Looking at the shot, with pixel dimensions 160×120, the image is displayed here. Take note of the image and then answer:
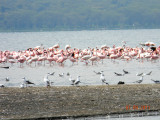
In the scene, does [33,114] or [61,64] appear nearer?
[33,114]

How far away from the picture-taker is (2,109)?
465 inches

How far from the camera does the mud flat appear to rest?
449 inches

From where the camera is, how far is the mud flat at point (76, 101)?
11.4 metres

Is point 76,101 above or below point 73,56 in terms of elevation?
below

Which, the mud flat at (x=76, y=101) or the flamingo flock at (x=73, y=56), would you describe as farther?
the flamingo flock at (x=73, y=56)

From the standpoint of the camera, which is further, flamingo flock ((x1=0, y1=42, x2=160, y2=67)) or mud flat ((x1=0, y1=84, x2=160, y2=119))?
flamingo flock ((x1=0, y1=42, x2=160, y2=67))

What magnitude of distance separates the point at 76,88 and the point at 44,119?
4406 millimetres

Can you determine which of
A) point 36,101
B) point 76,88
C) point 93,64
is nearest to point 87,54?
point 93,64

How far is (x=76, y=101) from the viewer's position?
12.7 m

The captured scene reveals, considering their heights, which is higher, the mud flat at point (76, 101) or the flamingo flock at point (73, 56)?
the flamingo flock at point (73, 56)

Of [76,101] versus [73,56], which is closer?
[76,101]

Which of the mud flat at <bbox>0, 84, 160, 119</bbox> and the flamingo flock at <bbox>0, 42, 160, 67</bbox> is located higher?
the flamingo flock at <bbox>0, 42, 160, 67</bbox>

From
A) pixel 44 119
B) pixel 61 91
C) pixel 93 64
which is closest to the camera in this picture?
pixel 44 119

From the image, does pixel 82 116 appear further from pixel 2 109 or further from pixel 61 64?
pixel 61 64
